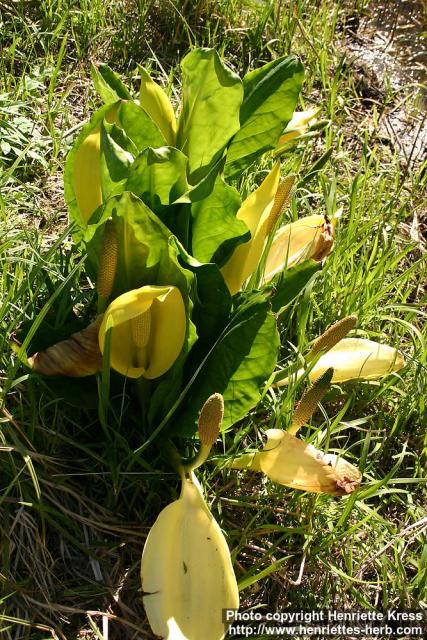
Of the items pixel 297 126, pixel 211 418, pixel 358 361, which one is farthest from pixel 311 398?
pixel 297 126

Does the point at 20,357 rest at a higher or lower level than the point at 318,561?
higher

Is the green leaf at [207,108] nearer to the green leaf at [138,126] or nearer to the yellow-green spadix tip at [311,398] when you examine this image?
the green leaf at [138,126]

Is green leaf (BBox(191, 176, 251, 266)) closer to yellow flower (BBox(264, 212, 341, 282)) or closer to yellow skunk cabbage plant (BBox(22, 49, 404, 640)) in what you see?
yellow skunk cabbage plant (BBox(22, 49, 404, 640))

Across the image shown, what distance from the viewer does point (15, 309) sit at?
162 centimetres

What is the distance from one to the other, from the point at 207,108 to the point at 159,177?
0.23m

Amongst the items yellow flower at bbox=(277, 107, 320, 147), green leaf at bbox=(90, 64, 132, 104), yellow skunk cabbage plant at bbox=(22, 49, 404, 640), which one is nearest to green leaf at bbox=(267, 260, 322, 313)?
yellow skunk cabbage plant at bbox=(22, 49, 404, 640)

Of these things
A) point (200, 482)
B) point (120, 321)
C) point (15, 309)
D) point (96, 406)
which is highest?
point (120, 321)

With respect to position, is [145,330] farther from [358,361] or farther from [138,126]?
[358,361]

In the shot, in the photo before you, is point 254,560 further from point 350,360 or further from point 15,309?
point 15,309

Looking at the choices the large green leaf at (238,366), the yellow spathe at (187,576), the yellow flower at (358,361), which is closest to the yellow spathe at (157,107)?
the large green leaf at (238,366)

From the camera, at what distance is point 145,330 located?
133 cm

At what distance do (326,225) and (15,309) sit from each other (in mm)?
625

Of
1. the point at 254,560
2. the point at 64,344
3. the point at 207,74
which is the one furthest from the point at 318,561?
the point at 207,74

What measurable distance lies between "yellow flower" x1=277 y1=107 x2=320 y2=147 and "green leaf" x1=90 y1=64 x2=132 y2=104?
0.36 m
